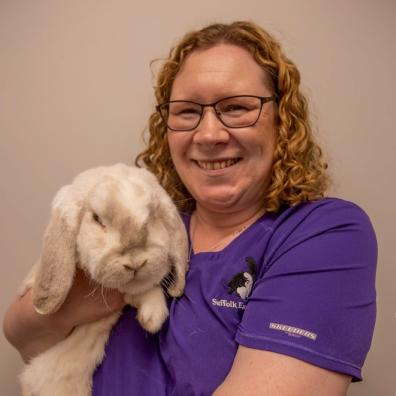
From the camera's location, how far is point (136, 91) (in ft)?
4.99

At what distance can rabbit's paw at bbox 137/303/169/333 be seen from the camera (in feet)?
3.20

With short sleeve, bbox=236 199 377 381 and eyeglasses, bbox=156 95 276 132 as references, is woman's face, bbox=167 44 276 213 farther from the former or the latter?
short sleeve, bbox=236 199 377 381

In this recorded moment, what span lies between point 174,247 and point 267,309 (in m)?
0.31

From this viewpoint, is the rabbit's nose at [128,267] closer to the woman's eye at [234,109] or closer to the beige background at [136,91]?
the woman's eye at [234,109]

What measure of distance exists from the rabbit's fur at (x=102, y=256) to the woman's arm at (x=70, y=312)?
1.1 inches

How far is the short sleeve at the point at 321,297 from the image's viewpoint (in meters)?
0.79

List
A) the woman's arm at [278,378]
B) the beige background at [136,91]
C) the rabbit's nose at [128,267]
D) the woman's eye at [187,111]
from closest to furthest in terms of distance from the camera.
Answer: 1. the woman's arm at [278,378]
2. the rabbit's nose at [128,267]
3. the woman's eye at [187,111]
4. the beige background at [136,91]

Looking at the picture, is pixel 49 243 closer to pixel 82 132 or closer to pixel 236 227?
pixel 236 227

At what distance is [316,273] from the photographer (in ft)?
2.74

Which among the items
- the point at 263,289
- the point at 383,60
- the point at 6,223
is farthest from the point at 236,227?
the point at 6,223

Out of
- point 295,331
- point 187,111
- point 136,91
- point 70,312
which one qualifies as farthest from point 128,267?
point 136,91

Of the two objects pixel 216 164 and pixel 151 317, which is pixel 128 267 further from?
pixel 216 164

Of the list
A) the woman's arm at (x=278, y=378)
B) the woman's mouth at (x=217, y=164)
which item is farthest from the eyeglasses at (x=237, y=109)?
the woman's arm at (x=278, y=378)

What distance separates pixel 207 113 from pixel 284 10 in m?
0.67
